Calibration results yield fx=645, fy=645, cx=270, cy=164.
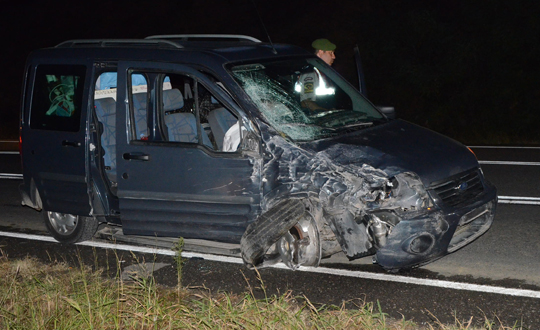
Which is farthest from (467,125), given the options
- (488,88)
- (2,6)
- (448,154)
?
(2,6)

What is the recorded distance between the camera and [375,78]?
2294cm

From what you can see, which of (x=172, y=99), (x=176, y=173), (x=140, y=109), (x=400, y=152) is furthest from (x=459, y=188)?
(x=140, y=109)

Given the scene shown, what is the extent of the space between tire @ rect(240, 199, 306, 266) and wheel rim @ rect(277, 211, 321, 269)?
0.18 m

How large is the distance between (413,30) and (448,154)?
16.6 meters

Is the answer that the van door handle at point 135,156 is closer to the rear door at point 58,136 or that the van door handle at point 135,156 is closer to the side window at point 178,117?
the side window at point 178,117

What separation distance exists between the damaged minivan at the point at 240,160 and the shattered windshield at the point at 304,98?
0.02m

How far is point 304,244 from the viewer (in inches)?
212

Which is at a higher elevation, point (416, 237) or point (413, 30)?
point (413, 30)

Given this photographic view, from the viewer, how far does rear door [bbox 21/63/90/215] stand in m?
6.51

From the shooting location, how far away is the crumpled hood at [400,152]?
5.17m

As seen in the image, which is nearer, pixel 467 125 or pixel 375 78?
pixel 467 125

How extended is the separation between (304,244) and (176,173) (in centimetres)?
133

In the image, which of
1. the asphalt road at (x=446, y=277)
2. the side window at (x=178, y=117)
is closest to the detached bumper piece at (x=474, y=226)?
the asphalt road at (x=446, y=277)

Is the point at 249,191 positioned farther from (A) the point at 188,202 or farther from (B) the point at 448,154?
(B) the point at 448,154
